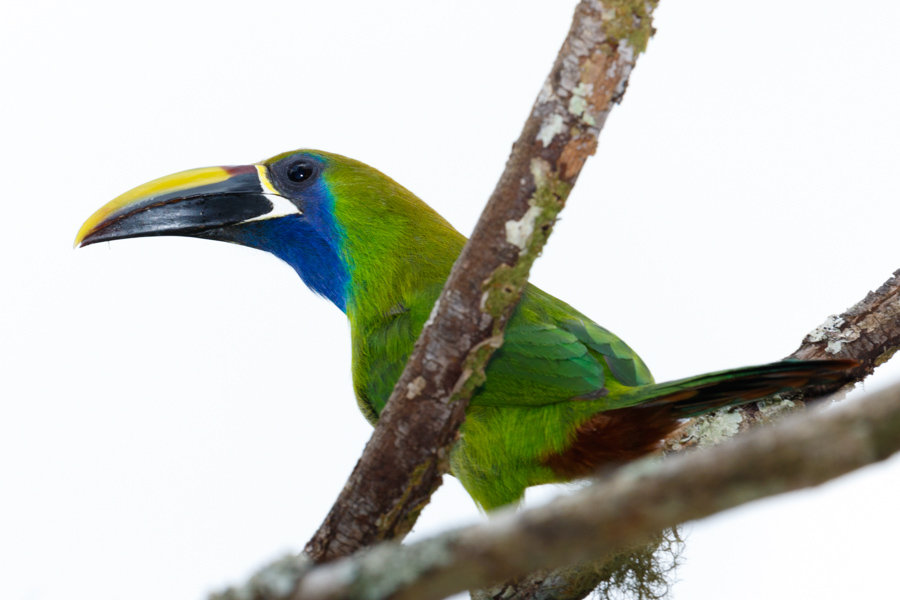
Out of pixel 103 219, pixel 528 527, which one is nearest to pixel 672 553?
pixel 528 527

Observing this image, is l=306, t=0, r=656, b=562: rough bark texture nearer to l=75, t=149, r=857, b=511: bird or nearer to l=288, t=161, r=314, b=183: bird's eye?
l=75, t=149, r=857, b=511: bird

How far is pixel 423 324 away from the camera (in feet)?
10.2

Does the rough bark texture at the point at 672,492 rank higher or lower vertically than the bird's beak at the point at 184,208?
lower

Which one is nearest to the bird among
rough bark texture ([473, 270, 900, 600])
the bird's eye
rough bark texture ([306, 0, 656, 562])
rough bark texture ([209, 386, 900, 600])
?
the bird's eye

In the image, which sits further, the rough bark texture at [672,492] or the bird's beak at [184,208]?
the bird's beak at [184,208]

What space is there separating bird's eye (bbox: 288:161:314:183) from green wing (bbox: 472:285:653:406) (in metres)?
1.20

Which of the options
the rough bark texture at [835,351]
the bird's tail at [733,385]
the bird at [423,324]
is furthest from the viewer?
the rough bark texture at [835,351]

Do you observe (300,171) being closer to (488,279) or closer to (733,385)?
(488,279)

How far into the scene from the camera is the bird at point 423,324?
2.70 m

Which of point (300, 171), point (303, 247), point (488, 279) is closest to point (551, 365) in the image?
point (488, 279)

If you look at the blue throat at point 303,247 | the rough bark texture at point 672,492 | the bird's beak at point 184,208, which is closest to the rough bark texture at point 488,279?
the rough bark texture at point 672,492

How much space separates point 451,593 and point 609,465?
1.43 metres

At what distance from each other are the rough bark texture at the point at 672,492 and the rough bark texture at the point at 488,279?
748mm

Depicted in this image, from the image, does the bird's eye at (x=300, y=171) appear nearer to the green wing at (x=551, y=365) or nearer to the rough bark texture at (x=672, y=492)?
the green wing at (x=551, y=365)
